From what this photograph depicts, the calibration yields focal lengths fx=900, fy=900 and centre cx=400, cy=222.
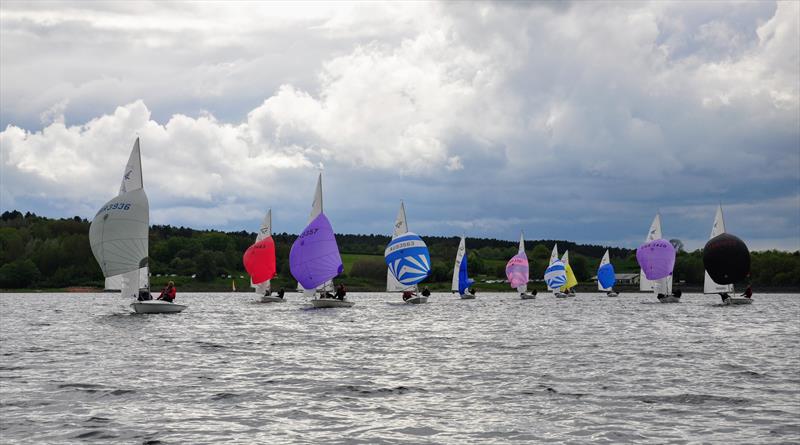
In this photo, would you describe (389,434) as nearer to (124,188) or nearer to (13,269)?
(124,188)

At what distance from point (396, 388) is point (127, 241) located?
43.5m

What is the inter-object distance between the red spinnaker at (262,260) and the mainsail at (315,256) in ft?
86.3

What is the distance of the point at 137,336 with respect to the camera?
48031 millimetres

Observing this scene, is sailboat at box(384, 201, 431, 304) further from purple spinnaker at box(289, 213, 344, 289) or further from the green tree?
the green tree

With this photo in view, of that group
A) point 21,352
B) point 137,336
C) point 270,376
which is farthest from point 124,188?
point 270,376

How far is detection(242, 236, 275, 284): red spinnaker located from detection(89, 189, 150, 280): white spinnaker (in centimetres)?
3868

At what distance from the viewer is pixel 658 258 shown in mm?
106625

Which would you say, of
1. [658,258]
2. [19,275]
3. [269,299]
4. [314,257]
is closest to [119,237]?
[314,257]

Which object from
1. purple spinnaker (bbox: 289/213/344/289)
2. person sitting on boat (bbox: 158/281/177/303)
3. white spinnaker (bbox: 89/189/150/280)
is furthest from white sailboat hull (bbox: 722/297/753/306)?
white spinnaker (bbox: 89/189/150/280)

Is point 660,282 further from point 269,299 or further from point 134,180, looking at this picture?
point 134,180

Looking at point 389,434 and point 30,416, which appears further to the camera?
point 30,416

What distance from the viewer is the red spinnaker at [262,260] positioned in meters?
106

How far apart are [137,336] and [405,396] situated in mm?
26585

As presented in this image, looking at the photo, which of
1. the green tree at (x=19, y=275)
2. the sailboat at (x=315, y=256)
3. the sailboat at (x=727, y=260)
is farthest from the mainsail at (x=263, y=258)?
the green tree at (x=19, y=275)
